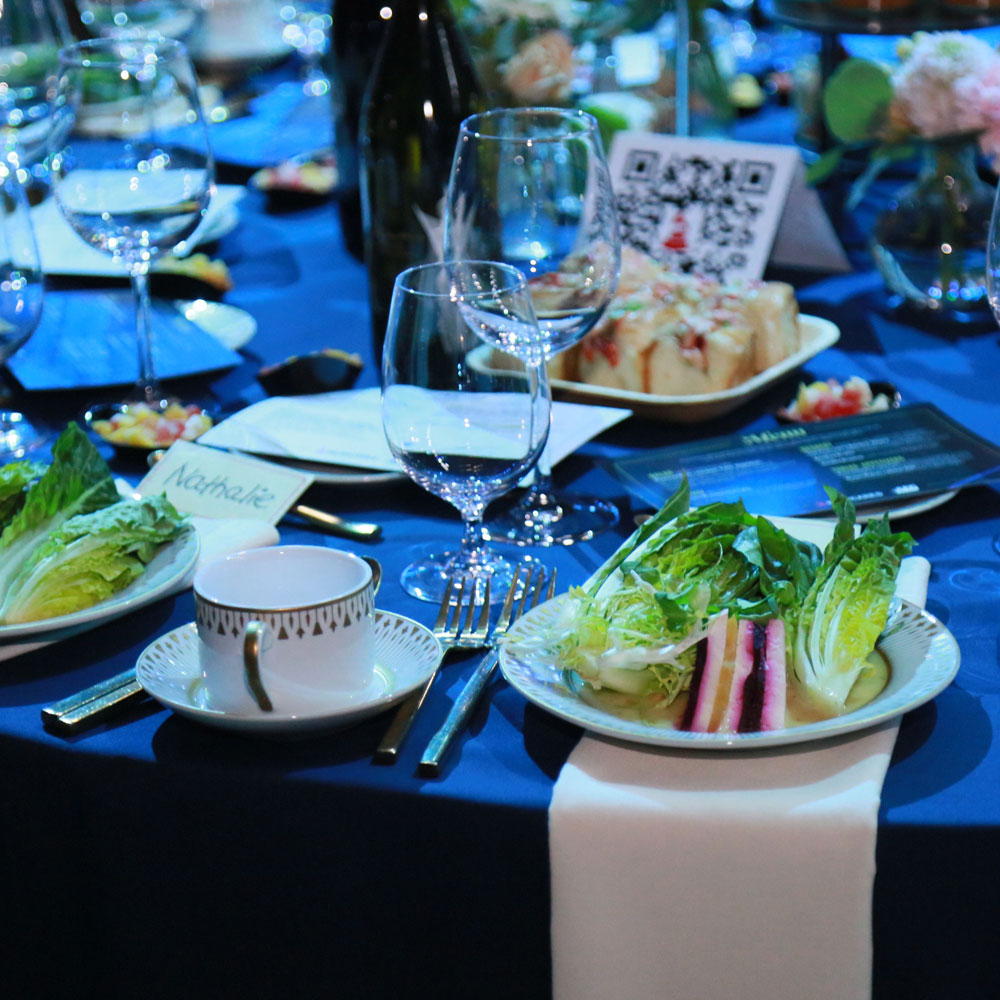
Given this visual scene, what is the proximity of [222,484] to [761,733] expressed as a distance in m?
0.59

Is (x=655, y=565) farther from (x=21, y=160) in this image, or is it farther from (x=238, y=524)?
(x=21, y=160)

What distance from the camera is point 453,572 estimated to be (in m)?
1.01

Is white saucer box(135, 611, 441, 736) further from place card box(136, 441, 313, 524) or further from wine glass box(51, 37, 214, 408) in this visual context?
wine glass box(51, 37, 214, 408)

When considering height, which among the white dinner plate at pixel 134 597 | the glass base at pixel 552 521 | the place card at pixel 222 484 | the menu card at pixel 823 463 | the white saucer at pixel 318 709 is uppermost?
the white saucer at pixel 318 709

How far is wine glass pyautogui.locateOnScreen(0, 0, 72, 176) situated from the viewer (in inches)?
76.4

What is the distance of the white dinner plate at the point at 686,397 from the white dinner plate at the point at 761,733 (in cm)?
46

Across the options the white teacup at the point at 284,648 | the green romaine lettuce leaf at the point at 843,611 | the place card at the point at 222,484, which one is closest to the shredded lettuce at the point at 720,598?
the green romaine lettuce leaf at the point at 843,611

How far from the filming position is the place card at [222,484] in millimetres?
1120

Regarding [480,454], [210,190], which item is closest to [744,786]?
[480,454]

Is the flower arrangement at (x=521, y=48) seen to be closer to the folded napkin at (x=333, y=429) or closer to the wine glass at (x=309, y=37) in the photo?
the folded napkin at (x=333, y=429)

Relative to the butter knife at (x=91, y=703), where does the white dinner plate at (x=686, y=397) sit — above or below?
below

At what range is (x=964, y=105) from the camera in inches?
59.5

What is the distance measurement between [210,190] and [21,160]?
68cm

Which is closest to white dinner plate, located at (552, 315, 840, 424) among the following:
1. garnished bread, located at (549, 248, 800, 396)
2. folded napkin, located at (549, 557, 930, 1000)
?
garnished bread, located at (549, 248, 800, 396)
